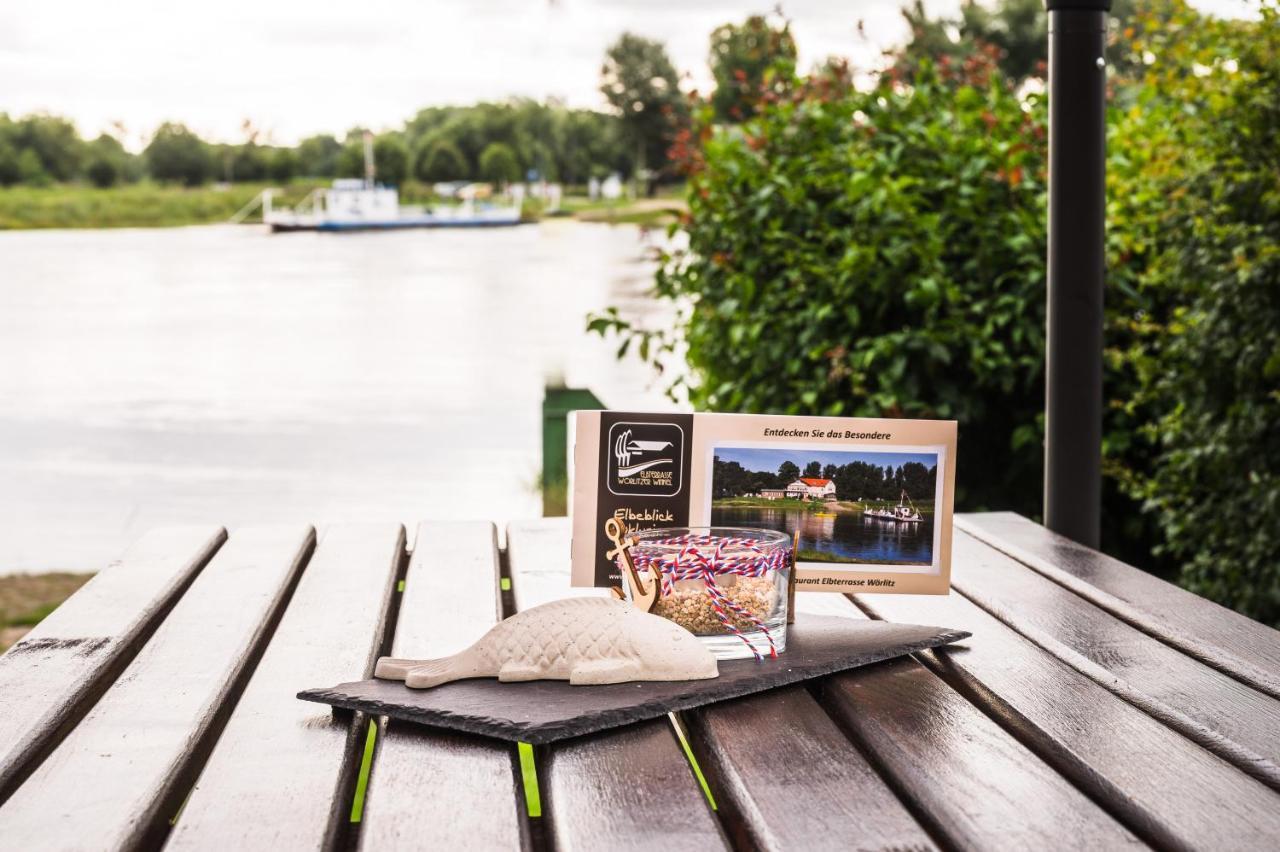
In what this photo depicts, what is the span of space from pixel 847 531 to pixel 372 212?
636 centimetres

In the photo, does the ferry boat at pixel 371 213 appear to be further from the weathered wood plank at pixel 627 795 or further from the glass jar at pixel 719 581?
the weathered wood plank at pixel 627 795

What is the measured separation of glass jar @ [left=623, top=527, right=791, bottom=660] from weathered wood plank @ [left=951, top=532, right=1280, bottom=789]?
0.25 metres

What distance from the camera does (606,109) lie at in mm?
4938

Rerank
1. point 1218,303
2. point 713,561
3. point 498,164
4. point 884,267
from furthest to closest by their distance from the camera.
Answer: point 498,164, point 884,267, point 1218,303, point 713,561

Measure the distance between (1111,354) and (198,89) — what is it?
460cm

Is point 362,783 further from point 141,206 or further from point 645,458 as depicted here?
point 141,206

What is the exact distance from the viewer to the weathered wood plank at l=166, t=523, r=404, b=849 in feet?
2.45

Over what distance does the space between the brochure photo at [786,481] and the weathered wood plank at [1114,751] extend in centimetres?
12

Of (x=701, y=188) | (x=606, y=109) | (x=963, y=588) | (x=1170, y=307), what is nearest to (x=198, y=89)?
(x=606, y=109)

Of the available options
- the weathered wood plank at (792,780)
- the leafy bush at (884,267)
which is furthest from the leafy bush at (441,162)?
the weathered wood plank at (792,780)

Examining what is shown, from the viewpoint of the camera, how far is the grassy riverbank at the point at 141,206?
5309mm

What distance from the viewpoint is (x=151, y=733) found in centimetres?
91

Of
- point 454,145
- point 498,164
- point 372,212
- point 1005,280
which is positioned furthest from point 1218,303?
point 372,212

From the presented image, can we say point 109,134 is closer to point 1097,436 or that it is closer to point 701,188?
point 701,188
